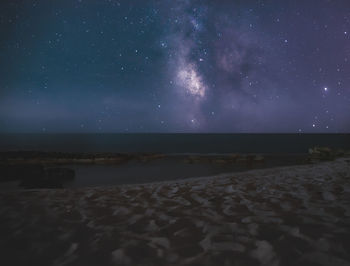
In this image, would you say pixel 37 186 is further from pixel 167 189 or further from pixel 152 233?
pixel 152 233

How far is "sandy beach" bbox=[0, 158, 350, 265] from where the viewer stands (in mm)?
3857

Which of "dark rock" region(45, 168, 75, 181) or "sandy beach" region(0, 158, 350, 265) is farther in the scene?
"dark rock" region(45, 168, 75, 181)

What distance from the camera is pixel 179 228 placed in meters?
5.00

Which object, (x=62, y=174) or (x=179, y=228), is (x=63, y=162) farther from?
(x=179, y=228)

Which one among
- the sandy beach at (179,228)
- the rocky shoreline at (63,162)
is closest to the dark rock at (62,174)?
the rocky shoreline at (63,162)

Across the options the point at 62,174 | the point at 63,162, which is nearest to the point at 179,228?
the point at 62,174

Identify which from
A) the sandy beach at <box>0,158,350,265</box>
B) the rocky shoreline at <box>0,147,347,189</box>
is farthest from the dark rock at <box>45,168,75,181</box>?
the sandy beach at <box>0,158,350,265</box>

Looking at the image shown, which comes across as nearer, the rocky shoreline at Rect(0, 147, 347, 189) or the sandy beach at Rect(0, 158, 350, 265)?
the sandy beach at Rect(0, 158, 350, 265)

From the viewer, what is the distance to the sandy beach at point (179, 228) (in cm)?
386

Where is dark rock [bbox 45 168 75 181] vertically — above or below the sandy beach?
below

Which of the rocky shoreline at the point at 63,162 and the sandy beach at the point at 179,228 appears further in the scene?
the rocky shoreline at the point at 63,162

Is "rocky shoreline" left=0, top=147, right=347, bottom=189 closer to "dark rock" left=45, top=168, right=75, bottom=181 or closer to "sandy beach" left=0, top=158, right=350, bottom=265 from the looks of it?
"dark rock" left=45, top=168, right=75, bottom=181

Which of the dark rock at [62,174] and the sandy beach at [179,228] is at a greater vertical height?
the sandy beach at [179,228]

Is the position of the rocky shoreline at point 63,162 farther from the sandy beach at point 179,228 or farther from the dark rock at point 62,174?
the sandy beach at point 179,228
